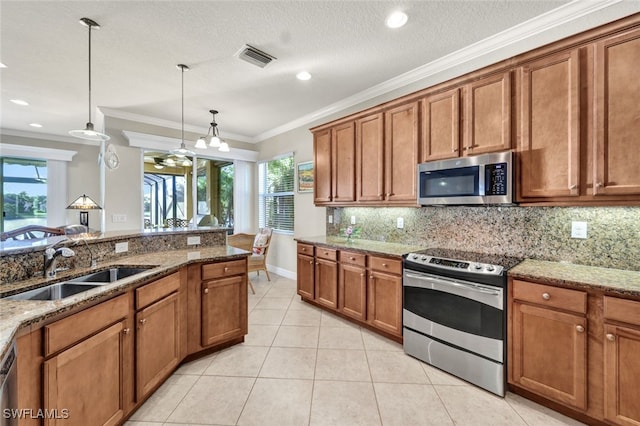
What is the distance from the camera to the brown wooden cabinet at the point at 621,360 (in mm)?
1473

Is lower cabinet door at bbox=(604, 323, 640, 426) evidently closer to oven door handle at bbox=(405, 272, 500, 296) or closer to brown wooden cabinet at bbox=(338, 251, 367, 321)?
oven door handle at bbox=(405, 272, 500, 296)

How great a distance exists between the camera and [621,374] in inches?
59.6

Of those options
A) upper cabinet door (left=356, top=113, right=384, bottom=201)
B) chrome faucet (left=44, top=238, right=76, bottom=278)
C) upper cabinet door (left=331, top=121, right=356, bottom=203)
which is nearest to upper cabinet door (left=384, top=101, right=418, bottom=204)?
upper cabinet door (left=356, top=113, right=384, bottom=201)

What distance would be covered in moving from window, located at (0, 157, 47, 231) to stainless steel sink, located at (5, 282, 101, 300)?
5763 millimetres

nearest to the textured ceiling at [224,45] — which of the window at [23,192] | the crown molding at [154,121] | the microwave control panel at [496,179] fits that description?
the crown molding at [154,121]

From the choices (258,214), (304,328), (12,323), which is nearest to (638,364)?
(304,328)

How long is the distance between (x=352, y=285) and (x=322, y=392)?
47.6 inches

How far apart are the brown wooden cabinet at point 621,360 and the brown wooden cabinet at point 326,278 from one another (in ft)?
7.27

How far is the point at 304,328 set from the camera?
3039mm

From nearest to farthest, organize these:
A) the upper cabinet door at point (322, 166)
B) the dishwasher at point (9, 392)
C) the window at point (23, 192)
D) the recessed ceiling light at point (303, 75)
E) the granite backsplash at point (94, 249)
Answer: the dishwasher at point (9, 392)
the granite backsplash at point (94, 249)
the recessed ceiling light at point (303, 75)
the upper cabinet door at point (322, 166)
the window at point (23, 192)

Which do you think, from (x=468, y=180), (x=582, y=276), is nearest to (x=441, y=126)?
(x=468, y=180)

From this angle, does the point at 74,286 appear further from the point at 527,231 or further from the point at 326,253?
the point at 527,231

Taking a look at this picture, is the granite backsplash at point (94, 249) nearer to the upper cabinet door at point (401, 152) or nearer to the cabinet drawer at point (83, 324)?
the cabinet drawer at point (83, 324)

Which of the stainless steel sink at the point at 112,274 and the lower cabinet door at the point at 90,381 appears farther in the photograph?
the stainless steel sink at the point at 112,274
